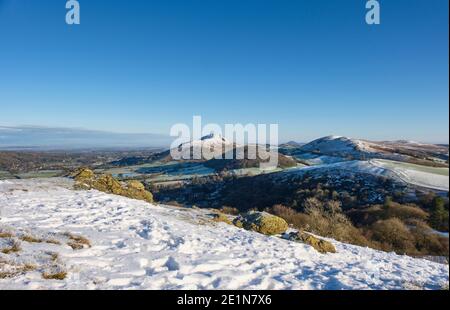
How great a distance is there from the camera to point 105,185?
1825cm

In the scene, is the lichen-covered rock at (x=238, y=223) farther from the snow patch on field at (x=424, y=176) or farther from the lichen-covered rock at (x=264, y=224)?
the snow patch on field at (x=424, y=176)

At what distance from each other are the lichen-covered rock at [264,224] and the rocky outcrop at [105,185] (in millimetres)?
7170

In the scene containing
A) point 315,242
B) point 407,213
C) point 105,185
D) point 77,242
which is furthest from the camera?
point 407,213

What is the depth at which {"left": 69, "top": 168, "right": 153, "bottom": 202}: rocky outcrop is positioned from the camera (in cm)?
1781

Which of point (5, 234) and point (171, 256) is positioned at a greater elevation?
point (5, 234)

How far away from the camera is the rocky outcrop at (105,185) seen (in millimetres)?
17812

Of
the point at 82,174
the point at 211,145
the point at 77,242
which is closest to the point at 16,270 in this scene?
the point at 77,242

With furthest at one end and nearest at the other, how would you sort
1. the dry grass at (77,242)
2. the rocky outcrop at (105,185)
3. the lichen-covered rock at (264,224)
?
the rocky outcrop at (105,185) → the lichen-covered rock at (264,224) → the dry grass at (77,242)

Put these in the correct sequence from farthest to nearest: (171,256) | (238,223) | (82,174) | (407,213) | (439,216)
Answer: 1. (407,213)
2. (439,216)
3. (82,174)
4. (238,223)
5. (171,256)

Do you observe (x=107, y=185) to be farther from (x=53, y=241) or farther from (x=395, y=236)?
(x=395, y=236)

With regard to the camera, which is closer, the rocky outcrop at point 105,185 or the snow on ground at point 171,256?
the snow on ground at point 171,256

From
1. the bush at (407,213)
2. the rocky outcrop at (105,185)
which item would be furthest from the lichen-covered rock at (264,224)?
the bush at (407,213)

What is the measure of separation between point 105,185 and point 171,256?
1132cm
